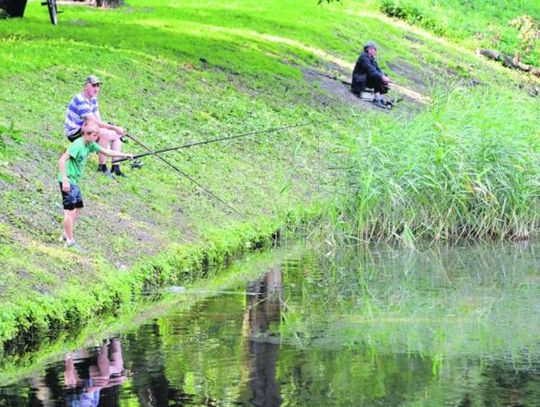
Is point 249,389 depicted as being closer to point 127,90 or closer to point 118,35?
point 127,90

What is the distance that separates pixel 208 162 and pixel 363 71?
8354 mm

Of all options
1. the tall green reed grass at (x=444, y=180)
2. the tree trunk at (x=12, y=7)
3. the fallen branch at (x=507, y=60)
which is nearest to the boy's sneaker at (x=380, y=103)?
the tree trunk at (x=12, y=7)

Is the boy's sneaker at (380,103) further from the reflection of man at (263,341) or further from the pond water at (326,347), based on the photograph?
the reflection of man at (263,341)

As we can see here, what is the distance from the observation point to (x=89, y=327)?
1302 cm

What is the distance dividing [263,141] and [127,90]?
246 centimetres

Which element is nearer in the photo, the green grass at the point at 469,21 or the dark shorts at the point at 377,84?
the dark shorts at the point at 377,84

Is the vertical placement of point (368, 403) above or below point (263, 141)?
above

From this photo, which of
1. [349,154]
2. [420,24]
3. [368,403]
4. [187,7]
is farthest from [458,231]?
[420,24]

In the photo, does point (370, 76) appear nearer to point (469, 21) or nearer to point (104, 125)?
point (104, 125)

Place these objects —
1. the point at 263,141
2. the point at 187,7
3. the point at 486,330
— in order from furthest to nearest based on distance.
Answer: the point at 187,7, the point at 263,141, the point at 486,330

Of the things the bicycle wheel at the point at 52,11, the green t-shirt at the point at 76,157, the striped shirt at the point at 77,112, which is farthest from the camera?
the bicycle wheel at the point at 52,11

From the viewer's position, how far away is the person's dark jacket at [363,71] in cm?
2859

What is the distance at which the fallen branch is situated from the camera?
40.6m

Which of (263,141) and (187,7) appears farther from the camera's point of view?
(187,7)
